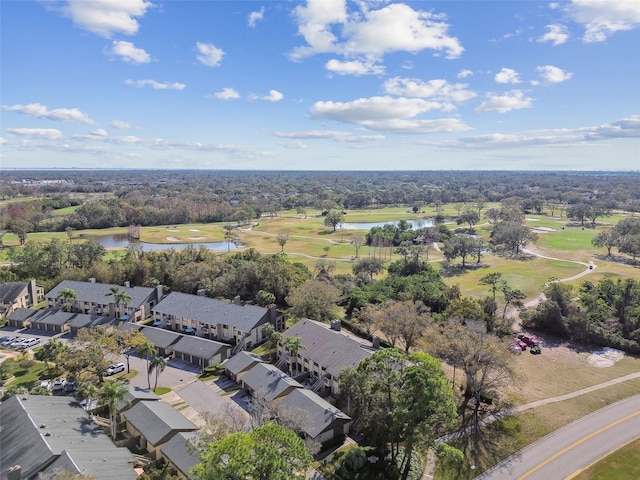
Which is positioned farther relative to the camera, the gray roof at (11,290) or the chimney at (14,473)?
the gray roof at (11,290)

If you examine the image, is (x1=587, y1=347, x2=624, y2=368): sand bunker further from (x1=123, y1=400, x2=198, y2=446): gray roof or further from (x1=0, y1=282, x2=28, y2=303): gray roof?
(x1=0, y1=282, x2=28, y2=303): gray roof

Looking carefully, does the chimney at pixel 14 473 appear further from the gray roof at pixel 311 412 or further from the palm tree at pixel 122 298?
the palm tree at pixel 122 298

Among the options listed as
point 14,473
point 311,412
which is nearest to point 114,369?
point 14,473

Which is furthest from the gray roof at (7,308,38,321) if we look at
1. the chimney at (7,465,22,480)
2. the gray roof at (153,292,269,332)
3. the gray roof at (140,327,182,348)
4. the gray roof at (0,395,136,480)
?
the chimney at (7,465,22,480)

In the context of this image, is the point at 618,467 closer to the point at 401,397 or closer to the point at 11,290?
the point at 401,397

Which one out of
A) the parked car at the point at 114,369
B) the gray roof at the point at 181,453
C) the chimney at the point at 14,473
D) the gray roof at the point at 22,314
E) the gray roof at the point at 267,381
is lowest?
the parked car at the point at 114,369

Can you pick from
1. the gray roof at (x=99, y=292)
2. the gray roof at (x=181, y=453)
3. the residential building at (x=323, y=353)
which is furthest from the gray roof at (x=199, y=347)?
the gray roof at (x=181, y=453)
